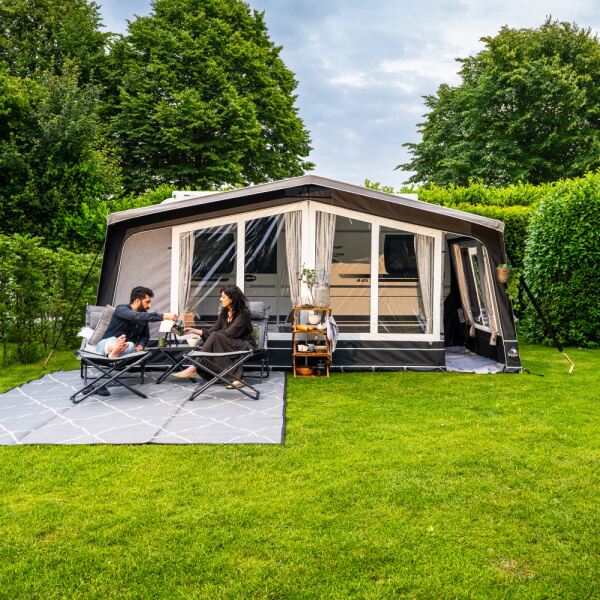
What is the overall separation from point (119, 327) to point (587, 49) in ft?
57.8

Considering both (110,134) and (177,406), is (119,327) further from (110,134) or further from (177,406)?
(110,134)

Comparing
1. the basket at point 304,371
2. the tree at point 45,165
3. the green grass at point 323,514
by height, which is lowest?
the green grass at point 323,514

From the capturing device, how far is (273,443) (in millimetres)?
3877

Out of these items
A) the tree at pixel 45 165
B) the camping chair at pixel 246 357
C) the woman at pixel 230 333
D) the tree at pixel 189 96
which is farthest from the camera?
the tree at pixel 189 96

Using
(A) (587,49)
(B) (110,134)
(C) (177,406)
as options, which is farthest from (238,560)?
(A) (587,49)

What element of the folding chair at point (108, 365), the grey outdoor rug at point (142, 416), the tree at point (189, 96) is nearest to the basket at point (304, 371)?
the grey outdoor rug at point (142, 416)

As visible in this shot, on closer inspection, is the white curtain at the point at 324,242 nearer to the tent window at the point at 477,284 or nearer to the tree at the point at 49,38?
the tent window at the point at 477,284

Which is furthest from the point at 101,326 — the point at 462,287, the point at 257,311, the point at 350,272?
the point at 462,287

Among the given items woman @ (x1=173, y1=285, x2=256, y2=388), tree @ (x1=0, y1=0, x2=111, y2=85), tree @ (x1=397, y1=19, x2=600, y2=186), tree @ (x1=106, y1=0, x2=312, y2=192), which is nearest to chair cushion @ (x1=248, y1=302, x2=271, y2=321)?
woman @ (x1=173, y1=285, x2=256, y2=388)

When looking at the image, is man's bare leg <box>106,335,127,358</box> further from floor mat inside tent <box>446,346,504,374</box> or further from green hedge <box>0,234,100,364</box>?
floor mat inside tent <box>446,346,504,374</box>

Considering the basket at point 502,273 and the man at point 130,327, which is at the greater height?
the basket at point 502,273

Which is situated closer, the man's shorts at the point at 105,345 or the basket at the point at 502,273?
the man's shorts at the point at 105,345

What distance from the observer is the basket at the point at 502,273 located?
6.41 m

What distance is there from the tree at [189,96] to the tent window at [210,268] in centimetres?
999
